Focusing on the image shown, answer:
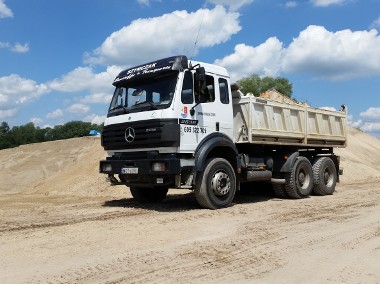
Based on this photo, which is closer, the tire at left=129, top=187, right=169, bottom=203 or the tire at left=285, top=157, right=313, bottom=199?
the tire at left=129, top=187, right=169, bottom=203

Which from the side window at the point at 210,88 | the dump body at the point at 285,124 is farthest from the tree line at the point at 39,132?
the side window at the point at 210,88

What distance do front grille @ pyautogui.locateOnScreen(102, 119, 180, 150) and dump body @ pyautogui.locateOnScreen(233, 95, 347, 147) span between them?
7.57 feet

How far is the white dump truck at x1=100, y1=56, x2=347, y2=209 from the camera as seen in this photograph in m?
8.69

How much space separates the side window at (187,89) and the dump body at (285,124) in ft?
6.05

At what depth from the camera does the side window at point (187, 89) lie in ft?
28.9

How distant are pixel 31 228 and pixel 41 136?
73.9 metres

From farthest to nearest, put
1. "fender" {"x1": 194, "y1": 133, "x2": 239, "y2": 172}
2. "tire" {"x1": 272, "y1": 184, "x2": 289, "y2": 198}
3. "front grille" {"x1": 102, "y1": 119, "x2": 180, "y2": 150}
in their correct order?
"tire" {"x1": 272, "y1": 184, "x2": 289, "y2": 198}
"fender" {"x1": 194, "y1": 133, "x2": 239, "y2": 172}
"front grille" {"x1": 102, "y1": 119, "x2": 180, "y2": 150}

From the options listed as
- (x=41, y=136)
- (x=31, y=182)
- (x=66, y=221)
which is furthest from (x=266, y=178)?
(x=41, y=136)

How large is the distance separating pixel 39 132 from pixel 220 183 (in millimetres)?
74018

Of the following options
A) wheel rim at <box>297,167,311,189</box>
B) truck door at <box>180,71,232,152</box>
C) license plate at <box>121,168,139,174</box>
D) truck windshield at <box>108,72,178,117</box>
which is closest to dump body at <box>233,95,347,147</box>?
truck door at <box>180,71,232,152</box>

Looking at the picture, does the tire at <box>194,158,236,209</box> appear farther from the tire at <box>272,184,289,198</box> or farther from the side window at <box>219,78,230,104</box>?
the tire at <box>272,184,289,198</box>

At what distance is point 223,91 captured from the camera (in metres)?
9.82

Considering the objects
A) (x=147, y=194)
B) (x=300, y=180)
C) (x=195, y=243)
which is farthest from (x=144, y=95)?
(x=300, y=180)

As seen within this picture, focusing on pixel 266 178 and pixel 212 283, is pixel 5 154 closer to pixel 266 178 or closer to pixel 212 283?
pixel 266 178
